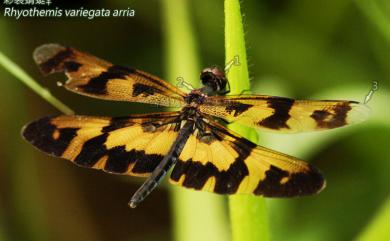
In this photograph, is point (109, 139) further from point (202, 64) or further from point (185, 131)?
point (202, 64)

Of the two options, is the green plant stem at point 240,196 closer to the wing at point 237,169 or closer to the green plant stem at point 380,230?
the wing at point 237,169

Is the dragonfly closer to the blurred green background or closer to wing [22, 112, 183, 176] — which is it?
wing [22, 112, 183, 176]

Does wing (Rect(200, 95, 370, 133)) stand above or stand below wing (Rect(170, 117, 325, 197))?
above

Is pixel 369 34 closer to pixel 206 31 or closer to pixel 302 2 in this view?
pixel 302 2

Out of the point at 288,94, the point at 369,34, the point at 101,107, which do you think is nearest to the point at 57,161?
the point at 101,107

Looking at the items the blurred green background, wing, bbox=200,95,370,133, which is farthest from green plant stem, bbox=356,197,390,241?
the blurred green background

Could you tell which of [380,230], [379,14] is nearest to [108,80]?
[380,230]
